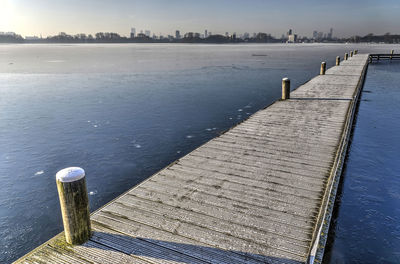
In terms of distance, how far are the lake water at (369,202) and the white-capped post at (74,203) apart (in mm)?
5331

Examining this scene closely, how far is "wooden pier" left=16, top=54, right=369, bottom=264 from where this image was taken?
4402mm

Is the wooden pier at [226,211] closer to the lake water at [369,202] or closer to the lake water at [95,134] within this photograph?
the lake water at [369,202]

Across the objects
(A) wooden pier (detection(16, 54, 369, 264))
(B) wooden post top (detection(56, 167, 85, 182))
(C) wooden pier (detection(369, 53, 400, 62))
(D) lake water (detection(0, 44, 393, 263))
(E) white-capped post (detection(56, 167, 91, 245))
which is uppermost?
(C) wooden pier (detection(369, 53, 400, 62))

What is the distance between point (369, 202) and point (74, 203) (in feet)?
27.7

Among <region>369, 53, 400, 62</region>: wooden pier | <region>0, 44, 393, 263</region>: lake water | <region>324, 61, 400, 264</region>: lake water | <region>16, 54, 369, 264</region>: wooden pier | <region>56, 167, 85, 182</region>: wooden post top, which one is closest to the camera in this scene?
<region>56, 167, 85, 182</region>: wooden post top

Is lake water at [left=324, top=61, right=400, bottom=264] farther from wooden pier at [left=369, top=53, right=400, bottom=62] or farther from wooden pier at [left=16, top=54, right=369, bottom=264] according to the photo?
wooden pier at [left=369, top=53, right=400, bottom=62]

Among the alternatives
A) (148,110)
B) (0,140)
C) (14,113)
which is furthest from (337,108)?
(14,113)

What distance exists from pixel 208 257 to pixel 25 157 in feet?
34.4

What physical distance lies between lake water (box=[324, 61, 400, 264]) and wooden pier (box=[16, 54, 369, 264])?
1.68 metres

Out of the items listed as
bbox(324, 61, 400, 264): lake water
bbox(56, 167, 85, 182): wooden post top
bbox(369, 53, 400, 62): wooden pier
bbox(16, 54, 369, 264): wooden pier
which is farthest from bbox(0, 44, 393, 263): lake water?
bbox(369, 53, 400, 62): wooden pier

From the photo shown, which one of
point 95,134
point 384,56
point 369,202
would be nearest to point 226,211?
point 369,202

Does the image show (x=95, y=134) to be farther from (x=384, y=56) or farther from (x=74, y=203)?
(x=384, y=56)

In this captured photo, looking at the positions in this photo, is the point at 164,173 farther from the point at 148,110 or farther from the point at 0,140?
the point at 148,110

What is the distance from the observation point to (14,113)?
62.1 feet
